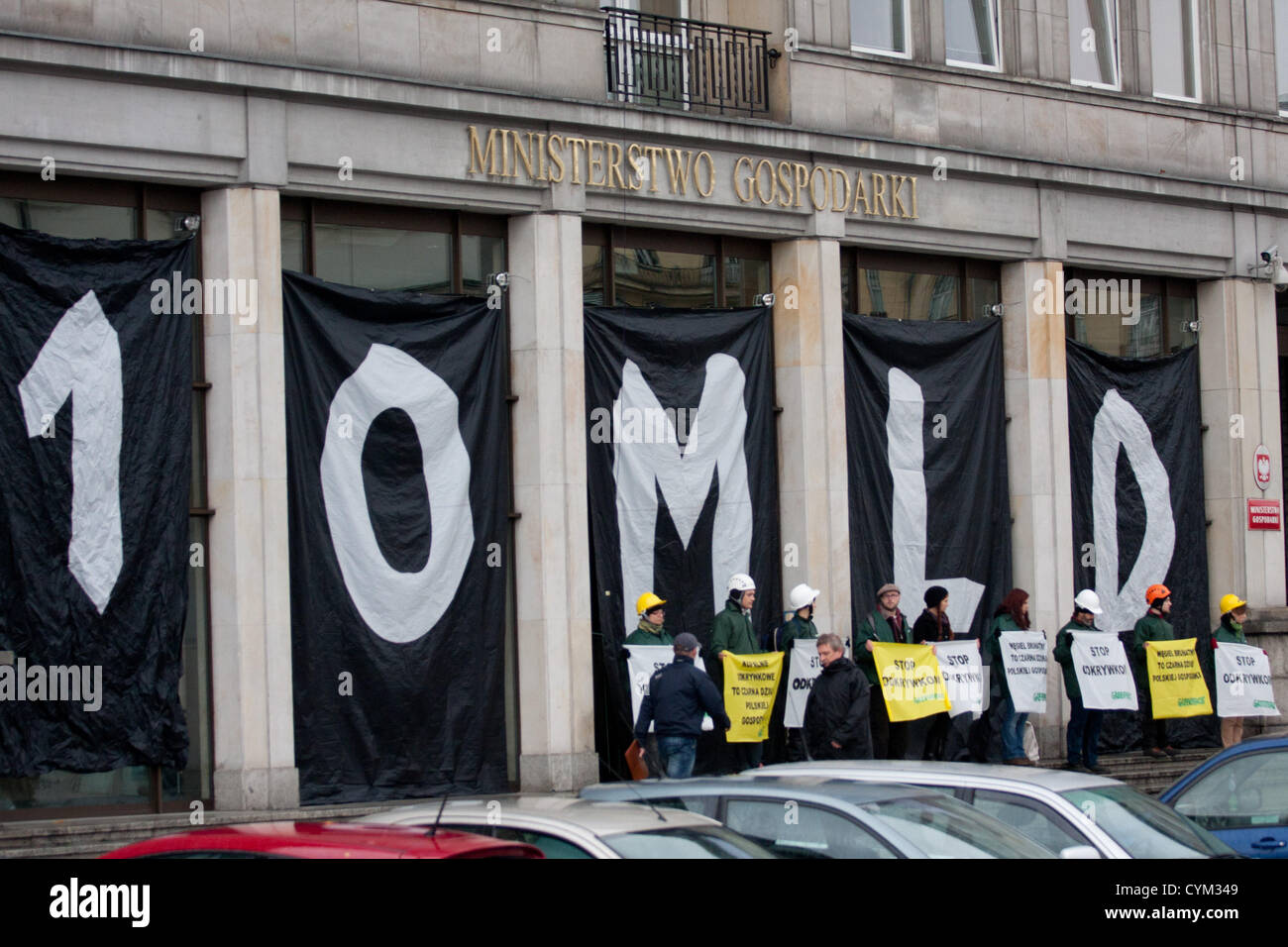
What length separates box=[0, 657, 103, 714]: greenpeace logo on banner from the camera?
15883mm

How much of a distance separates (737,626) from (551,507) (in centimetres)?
222

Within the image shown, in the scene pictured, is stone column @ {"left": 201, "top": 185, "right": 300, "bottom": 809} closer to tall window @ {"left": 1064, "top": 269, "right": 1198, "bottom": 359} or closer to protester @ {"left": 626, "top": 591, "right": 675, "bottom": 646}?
protester @ {"left": 626, "top": 591, "right": 675, "bottom": 646}

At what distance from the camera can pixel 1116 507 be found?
24203 millimetres

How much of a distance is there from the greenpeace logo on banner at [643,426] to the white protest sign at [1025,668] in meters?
4.16

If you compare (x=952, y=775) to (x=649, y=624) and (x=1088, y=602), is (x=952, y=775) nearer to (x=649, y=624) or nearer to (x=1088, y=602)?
(x=649, y=624)

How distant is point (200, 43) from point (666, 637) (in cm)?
720

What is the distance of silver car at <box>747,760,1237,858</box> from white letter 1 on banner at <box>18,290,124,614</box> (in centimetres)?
782

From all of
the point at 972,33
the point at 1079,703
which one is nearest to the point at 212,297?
the point at 1079,703

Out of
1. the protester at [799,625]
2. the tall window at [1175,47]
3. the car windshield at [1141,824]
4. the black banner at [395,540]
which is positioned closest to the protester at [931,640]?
the protester at [799,625]

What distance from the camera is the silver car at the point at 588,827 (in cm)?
757

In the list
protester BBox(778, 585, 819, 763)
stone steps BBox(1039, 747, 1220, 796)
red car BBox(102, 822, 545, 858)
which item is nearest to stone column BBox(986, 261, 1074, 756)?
stone steps BBox(1039, 747, 1220, 796)

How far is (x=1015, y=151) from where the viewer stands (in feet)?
77.6
